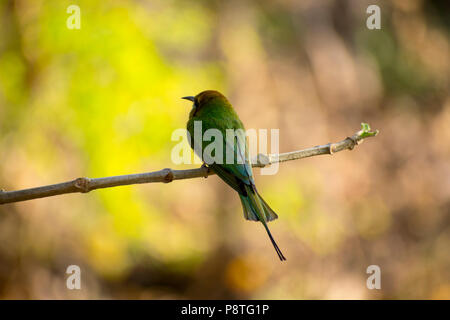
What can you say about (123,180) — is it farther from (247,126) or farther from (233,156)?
(247,126)

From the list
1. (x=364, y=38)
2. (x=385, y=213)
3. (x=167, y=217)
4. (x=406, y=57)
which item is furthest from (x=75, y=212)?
(x=406, y=57)

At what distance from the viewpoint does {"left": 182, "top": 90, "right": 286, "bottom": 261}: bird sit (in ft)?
6.29

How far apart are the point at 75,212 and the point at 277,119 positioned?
1.88 meters

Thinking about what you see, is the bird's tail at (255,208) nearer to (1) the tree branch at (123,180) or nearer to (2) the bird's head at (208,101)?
(1) the tree branch at (123,180)

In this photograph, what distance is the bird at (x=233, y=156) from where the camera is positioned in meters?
1.92

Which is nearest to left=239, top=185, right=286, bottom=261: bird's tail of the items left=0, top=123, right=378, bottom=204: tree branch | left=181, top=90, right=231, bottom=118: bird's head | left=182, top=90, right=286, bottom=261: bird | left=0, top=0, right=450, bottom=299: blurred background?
left=182, top=90, right=286, bottom=261: bird

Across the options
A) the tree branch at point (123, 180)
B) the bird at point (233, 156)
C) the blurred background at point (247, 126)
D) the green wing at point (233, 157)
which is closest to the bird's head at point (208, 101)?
the bird at point (233, 156)

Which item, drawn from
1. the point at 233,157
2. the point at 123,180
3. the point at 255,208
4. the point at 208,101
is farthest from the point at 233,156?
the point at 123,180

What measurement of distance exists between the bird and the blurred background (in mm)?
1188

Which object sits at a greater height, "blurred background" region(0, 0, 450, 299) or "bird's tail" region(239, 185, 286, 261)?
"blurred background" region(0, 0, 450, 299)

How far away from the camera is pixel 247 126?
13.4ft

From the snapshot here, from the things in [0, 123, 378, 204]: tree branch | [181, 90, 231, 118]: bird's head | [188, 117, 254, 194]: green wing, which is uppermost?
[181, 90, 231, 118]: bird's head

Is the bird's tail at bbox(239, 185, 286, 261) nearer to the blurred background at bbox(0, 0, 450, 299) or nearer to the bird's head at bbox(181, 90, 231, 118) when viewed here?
the bird's head at bbox(181, 90, 231, 118)

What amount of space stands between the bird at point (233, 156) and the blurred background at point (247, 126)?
1.19 meters
